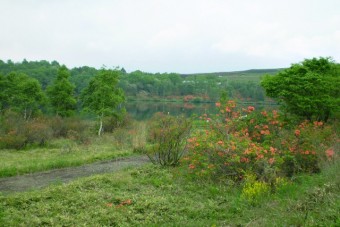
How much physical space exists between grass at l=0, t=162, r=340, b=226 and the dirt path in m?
1.59

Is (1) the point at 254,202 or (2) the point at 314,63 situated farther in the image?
(2) the point at 314,63

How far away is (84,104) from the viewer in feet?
85.8

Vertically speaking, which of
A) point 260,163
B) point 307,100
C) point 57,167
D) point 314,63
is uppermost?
point 314,63

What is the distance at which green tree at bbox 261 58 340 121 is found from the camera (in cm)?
1335

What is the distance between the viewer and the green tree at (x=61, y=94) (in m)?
27.3

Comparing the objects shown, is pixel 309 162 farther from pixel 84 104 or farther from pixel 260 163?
pixel 84 104

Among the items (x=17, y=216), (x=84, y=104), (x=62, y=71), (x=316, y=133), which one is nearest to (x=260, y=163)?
(x=316, y=133)

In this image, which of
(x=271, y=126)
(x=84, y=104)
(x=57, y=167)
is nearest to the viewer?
(x=271, y=126)

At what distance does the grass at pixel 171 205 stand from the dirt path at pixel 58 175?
62.8 inches

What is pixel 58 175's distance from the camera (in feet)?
37.7

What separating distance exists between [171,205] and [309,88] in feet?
27.8

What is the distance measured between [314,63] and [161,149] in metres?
7.44

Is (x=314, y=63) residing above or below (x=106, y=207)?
above

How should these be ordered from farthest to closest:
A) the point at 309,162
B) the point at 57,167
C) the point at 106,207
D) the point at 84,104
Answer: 1. the point at 84,104
2. the point at 57,167
3. the point at 309,162
4. the point at 106,207
